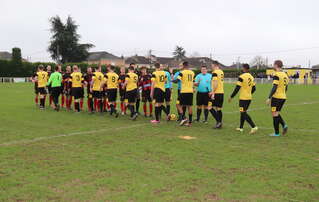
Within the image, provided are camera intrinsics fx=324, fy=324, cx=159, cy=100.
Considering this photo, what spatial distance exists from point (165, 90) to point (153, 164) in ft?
20.4

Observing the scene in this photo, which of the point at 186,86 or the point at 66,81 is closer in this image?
the point at 186,86

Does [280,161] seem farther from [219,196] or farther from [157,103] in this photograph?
[157,103]

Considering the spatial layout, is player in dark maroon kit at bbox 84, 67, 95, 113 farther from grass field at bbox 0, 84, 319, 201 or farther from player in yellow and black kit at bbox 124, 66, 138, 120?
grass field at bbox 0, 84, 319, 201

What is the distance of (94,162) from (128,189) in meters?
1.63

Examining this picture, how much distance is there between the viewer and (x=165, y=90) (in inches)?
480

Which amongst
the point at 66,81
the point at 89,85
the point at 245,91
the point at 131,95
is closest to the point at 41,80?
the point at 66,81

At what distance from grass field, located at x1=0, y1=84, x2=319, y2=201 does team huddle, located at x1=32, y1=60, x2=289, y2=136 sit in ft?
3.20

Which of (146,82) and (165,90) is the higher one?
(146,82)

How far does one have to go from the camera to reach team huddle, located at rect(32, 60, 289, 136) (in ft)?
31.4

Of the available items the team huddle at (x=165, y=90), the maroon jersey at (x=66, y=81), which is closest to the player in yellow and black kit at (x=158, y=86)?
the team huddle at (x=165, y=90)

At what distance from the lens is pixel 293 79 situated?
51.6m

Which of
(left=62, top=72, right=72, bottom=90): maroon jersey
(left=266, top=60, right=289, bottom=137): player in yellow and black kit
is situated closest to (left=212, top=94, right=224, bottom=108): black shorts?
(left=266, top=60, right=289, bottom=137): player in yellow and black kit

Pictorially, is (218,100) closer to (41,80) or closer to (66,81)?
(66,81)

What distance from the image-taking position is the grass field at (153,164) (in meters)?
4.74
